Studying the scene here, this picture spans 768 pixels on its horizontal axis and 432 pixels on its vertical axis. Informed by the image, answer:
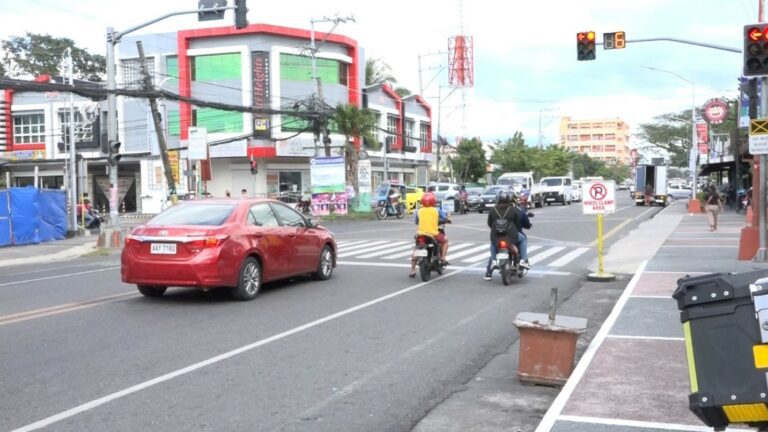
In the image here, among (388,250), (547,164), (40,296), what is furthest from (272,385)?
(547,164)

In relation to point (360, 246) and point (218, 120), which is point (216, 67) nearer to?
point (218, 120)

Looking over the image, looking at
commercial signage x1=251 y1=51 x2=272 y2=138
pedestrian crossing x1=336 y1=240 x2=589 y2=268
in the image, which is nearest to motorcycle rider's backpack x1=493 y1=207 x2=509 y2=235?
pedestrian crossing x1=336 y1=240 x2=589 y2=268

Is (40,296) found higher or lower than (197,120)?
lower

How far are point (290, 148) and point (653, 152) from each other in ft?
236

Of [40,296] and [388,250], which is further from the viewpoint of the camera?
[388,250]

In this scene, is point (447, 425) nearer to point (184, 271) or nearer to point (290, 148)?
point (184, 271)

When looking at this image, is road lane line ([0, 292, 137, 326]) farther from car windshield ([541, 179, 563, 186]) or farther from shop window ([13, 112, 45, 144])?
shop window ([13, 112, 45, 144])

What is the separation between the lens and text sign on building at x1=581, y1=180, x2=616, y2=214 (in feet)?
42.2

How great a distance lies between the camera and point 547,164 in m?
88.3

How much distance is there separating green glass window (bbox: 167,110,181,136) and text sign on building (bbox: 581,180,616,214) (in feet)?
132

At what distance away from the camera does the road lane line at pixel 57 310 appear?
905cm

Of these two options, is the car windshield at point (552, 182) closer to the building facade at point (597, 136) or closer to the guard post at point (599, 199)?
the guard post at point (599, 199)

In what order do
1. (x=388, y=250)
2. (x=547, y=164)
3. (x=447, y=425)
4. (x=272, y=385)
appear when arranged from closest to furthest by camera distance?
(x=447, y=425) → (x=272, y=385) → (x=388, y=250) → (x=547, y=164)

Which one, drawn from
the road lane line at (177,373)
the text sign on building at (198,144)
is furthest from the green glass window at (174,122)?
the road lane line at (177,373)
